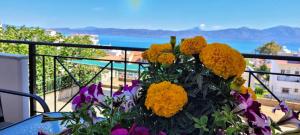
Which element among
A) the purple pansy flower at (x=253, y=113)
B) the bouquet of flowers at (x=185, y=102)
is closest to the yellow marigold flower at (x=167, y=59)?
the bouquet of flowers at (x=185, y=102)

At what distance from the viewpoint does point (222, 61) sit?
0.64m

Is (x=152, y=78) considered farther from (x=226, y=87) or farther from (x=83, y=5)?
(x=83, y=5)

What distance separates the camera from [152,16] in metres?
24.1

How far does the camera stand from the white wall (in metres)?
3.10

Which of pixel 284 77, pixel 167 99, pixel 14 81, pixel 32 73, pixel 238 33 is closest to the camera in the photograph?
pixel 167 99

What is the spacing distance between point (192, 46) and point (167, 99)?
0.47 feet

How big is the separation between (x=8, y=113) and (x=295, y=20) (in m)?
22.4

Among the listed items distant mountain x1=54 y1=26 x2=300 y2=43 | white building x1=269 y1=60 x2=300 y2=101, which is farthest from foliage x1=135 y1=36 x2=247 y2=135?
distant mountain x1=54 y1=26 x2=300 y2=43

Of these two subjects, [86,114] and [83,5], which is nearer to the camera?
[86,114]

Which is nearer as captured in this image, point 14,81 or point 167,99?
point 167,99

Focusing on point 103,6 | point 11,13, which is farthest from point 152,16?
point 11,13

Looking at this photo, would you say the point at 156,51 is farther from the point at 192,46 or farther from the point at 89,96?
the point at 89,96

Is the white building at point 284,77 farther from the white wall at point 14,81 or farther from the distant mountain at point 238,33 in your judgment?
the distant mountain at point 238,33

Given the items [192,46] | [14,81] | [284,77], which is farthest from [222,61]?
[284,77]
